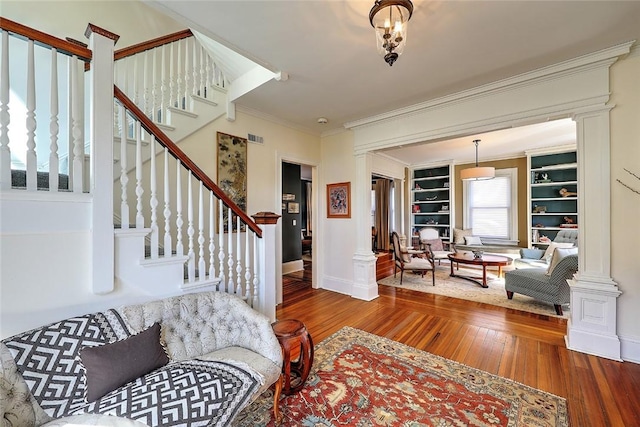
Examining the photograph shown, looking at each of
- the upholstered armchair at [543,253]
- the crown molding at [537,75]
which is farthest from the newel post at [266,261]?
the upholstered armchair at [543,253]

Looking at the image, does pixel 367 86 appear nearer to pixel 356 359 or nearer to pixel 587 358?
pixel 356 359

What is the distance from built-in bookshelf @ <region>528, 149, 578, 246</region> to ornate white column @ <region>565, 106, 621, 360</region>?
374 cm

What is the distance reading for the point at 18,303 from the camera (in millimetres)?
1371

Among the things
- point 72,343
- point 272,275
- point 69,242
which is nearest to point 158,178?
point 69,242

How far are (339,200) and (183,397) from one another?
3.54 metres

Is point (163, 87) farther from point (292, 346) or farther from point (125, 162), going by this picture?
point (292, 346)

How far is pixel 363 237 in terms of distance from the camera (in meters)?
4.08

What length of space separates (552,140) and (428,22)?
4922 millimetres

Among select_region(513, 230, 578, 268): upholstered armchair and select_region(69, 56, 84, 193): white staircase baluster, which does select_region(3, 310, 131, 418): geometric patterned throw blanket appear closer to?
select_region(69, 56, 84, 193): white staircase baluster

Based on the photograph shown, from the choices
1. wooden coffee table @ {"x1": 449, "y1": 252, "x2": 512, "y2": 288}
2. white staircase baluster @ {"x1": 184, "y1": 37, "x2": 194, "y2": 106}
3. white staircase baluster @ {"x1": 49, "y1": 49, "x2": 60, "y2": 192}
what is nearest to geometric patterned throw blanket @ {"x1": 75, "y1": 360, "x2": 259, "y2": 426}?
white staircase baluster @ {"x1": 49, "y1": 49, "x2": 60, "y2": 192}

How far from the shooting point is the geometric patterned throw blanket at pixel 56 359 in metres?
1.20

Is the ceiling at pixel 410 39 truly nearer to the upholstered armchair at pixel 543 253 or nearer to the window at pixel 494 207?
the upholstered armchair at pixel 543 253

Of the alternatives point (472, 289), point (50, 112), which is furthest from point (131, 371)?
point (472, 289)

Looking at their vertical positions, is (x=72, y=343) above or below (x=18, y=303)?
below
